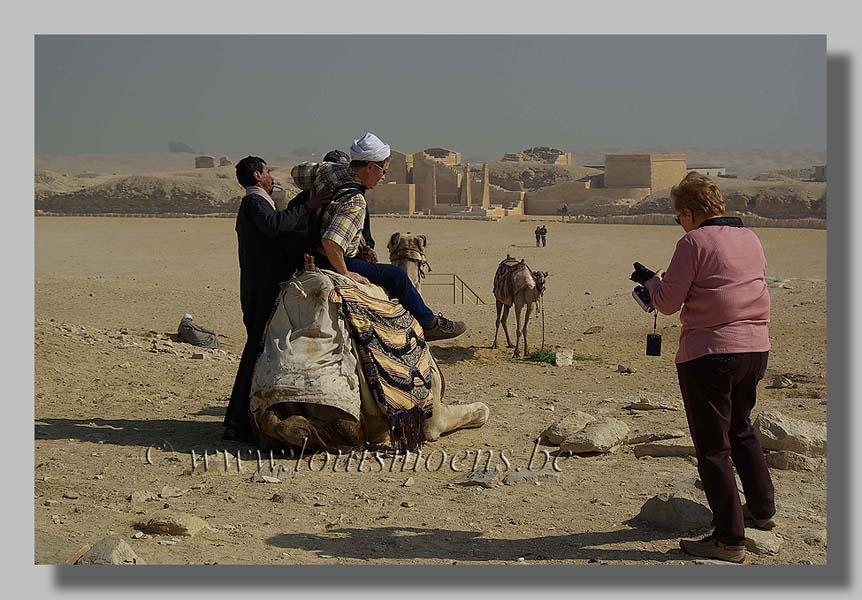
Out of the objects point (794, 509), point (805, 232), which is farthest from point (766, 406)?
point (805, 232)

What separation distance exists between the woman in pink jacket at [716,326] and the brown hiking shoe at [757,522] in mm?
360

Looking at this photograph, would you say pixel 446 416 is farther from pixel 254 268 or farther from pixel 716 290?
A: pixel 716 290

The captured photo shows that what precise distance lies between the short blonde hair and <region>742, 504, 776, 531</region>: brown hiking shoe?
154 centimetres

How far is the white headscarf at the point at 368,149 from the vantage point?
7008mm

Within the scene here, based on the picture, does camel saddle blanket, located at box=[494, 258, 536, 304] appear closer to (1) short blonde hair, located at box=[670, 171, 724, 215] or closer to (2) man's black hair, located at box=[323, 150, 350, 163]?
A: (2) man's black hair, located at box=[323, 150, 350, 163]

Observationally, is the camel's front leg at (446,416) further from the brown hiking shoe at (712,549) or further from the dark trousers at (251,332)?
the brown hiking shoe at (712,549)

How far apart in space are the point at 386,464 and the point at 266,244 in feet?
5.72

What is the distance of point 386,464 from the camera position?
22.6 feet

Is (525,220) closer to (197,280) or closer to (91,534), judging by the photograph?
(197,280)

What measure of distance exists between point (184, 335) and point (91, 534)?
300 inches

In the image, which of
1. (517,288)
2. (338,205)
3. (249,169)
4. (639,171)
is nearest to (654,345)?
(338,205)

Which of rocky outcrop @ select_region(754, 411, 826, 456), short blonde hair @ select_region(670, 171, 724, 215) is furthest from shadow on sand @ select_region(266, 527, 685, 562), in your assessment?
rocky outcrop @ select_region(754, 411, 826, 456)

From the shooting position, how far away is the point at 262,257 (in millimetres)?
7430

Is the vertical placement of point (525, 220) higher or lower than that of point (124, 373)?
higher
